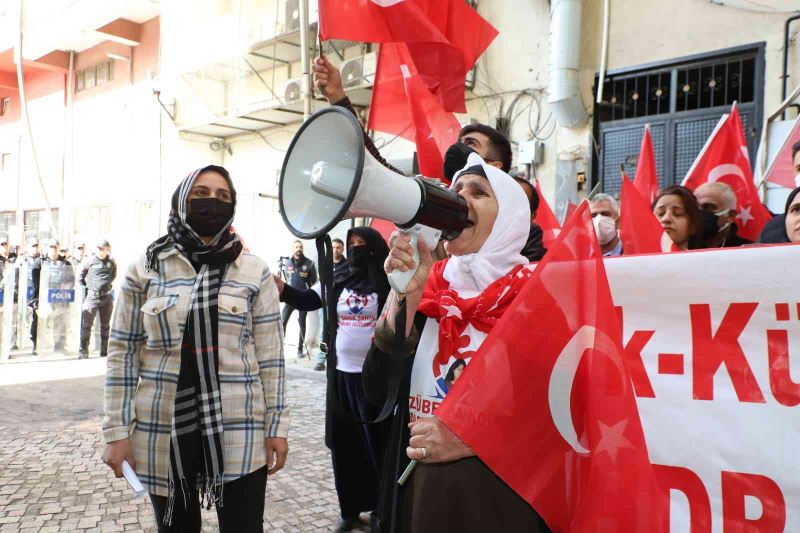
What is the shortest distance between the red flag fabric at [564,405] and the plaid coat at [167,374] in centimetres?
102

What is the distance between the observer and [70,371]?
29.0ft

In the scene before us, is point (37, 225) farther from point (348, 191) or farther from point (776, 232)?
point (348, 191)

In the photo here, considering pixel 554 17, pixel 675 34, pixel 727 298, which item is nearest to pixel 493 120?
pixel 554 17

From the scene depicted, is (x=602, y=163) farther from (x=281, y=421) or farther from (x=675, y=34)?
(x=281, y=421)

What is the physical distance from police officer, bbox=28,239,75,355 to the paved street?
3.56 m

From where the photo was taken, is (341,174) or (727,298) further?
(727,298)

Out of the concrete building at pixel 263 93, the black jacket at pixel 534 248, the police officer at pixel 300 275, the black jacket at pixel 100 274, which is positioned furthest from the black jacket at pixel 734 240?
the black jacket at pixel 100 274

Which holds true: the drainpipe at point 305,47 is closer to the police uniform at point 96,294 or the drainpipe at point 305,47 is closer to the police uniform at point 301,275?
the police uniform at point 301,275

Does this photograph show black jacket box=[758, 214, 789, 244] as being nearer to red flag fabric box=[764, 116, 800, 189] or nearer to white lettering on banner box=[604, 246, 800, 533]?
white lettering on banner box=[604, 246, 800, 533]

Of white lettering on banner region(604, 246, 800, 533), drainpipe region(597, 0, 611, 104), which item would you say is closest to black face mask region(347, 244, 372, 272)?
white lettering on banner region(604, 246, 800, 533)

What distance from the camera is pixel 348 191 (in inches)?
52.4

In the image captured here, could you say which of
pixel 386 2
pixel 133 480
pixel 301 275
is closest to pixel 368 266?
pixel 386 2

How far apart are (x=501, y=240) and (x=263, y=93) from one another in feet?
42.5

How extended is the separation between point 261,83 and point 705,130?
377 inches
